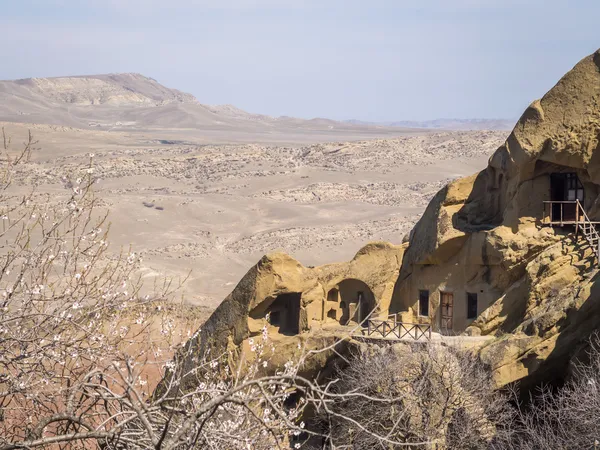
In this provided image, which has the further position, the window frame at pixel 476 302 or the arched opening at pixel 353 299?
the arched opening at pixel 353 299

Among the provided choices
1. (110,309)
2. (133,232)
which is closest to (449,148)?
(133,232)

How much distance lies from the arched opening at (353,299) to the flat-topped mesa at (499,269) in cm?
4

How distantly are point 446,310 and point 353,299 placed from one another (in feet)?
11.9

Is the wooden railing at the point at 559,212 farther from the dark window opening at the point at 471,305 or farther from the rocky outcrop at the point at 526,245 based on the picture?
the dark window opening at the point at 471,305

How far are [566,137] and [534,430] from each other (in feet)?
27.9


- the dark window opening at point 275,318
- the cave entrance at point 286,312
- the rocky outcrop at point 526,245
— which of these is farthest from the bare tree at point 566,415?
the dark window opening at point 275,318

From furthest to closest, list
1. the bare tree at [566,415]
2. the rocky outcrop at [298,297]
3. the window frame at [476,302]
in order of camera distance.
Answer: the rocky outcrop at [298,297]
the window frame at [476,302]
the bare tree at [566,415]

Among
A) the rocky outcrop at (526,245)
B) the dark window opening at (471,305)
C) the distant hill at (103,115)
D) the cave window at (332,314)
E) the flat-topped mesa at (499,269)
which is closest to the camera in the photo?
the rocky outcrop at (526,245)

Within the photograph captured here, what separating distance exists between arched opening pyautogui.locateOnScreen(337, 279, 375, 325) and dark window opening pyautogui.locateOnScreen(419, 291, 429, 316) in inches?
77.3

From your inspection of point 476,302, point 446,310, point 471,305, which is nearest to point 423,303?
point 446,310

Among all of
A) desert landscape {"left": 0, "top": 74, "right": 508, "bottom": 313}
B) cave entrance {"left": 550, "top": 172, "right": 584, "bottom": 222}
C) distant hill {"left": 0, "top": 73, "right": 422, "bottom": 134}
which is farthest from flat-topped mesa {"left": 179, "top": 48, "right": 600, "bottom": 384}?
distant hill {"left": 0, "top": 73, "right": 422, "bottom": 134}

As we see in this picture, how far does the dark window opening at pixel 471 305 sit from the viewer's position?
2624cm

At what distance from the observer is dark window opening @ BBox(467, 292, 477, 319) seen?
26244mm

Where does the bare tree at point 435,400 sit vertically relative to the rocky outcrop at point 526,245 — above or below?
below
